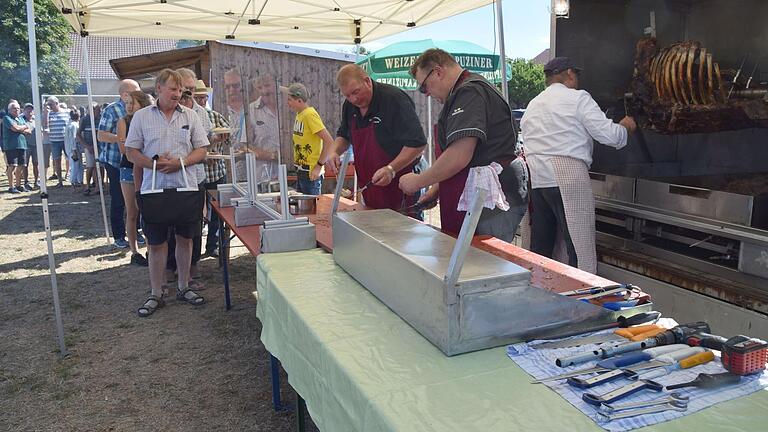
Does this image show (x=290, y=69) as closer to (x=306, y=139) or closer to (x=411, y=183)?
(x=306, y=139)

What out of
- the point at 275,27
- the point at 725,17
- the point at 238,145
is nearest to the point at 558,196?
the point at 725,17

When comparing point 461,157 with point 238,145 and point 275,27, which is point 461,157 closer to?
point 238,145

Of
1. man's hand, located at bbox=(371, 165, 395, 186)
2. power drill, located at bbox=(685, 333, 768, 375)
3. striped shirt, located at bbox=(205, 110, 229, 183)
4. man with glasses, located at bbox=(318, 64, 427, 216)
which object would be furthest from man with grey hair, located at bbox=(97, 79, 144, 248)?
power drill, located at bbox=(685, 333, 768, 375)

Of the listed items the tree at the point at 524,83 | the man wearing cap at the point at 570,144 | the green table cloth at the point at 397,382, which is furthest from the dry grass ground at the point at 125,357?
the tree at the point at 524,83

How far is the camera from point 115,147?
5688 millimetres

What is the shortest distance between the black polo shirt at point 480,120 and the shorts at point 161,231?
7.20ft

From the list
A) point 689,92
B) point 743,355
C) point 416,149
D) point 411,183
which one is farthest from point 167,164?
point 743,355

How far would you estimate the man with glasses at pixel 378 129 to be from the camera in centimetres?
321

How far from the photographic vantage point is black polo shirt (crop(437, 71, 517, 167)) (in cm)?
232

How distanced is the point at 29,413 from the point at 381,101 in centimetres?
245

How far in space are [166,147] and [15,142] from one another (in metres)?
8.23

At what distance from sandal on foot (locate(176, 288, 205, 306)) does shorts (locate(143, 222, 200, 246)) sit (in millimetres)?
535

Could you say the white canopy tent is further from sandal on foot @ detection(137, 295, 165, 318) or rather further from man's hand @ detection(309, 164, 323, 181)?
sandal on foot @ detection(137, 295, 165, 318)

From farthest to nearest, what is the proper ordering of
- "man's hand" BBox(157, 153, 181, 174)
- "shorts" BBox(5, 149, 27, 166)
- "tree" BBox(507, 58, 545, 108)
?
"tree" BBox(507, 58, 545, 108)
"shorts" BBox(5, 149, 27, 166)
"man's hand" BBox(157, 153, 181, 174)
